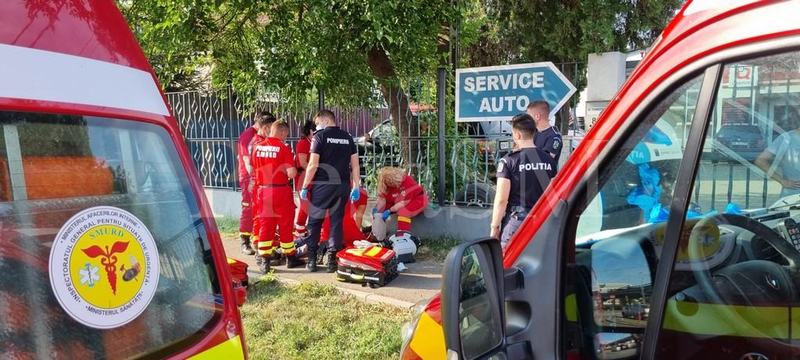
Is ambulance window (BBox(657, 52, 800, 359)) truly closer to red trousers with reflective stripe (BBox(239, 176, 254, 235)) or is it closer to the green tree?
the green tree

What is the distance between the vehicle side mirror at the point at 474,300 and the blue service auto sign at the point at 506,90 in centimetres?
460

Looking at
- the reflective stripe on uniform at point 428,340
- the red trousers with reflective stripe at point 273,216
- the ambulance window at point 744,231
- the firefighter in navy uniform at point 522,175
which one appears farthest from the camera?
the red trousers with reflective stripe at point 273,216

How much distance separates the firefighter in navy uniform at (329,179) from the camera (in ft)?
19.3

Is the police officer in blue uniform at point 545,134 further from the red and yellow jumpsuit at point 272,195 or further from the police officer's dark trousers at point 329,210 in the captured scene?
the red and yellow jumpsuit at point 272,195

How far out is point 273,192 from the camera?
20.2 ft

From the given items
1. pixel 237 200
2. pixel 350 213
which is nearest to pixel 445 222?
pixel 350 213

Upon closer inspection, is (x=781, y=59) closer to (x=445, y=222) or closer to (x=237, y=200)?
(x=445, y=222)

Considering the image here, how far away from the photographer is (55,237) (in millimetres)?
1483

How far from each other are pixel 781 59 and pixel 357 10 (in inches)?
206

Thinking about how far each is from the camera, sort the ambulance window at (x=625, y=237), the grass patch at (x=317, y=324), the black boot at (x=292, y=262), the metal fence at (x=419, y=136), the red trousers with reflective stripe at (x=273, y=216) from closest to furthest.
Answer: the ambulance window at (x=625, y=237)
the grass patch at (x=317, y=324)
the red trousers with reflective stripe at (x=273, y=216)
the black boot at (x=292, y=262)
the metal fence at (x=419, y=136)

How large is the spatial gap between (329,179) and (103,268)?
447cm

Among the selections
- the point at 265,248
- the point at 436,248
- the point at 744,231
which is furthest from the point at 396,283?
the point at 744,231

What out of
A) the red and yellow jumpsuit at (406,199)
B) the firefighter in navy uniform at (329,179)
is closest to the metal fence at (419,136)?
the red and yellow jumpsuit at (406,199)

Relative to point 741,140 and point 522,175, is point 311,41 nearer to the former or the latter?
point 522,175
